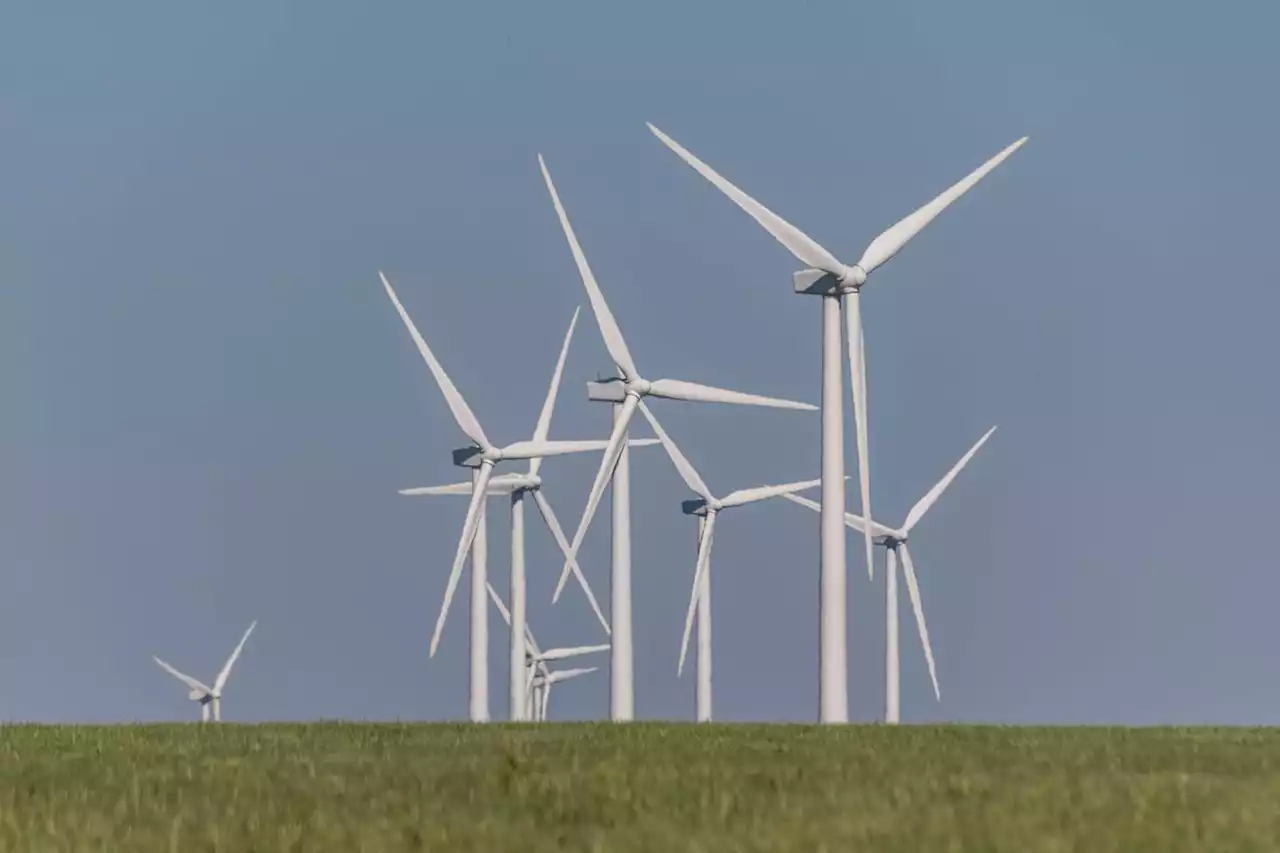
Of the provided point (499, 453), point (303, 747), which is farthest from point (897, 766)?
point (499, 453)

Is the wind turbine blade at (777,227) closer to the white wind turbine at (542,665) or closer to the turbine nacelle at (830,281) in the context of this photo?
the turbine nacelle at (830,281)

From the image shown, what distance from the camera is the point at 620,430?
227ft

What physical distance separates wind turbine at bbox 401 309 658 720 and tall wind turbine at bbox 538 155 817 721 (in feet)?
5.75

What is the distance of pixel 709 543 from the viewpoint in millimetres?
87375

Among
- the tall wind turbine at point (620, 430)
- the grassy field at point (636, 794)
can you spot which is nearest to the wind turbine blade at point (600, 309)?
the tall wind turbine at point (620, 430)

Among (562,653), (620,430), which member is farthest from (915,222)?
(562,653)

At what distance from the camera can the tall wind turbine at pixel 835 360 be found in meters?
50.9

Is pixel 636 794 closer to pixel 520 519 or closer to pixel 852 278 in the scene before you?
pixel 852 278

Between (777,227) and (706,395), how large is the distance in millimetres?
15198

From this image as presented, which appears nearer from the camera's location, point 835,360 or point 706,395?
→ point 835,360

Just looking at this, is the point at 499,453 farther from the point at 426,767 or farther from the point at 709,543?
the point at 426,767

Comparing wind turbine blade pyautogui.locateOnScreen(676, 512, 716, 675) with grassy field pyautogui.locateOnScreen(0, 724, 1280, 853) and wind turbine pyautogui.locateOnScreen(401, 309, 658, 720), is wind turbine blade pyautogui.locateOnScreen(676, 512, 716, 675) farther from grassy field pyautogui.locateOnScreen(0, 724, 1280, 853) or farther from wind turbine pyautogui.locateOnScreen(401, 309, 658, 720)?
grassy field pyautogui.locateOnScreen(0, 724, 1280, 853)

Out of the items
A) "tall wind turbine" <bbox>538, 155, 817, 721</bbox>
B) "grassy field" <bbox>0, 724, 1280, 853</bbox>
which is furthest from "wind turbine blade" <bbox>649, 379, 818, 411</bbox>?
"grassy field" <bbox>0, 724, 1280, 853</bbox>

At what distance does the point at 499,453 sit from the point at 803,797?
6224cm
